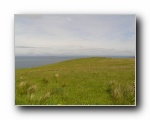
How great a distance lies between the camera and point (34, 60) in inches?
168

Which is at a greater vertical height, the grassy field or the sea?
the sea

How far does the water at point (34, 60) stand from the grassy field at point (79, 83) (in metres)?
0.04

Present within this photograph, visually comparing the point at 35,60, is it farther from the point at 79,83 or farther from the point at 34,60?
the point at 79,83

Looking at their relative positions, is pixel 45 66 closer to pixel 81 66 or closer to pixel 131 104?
pixel 81 66

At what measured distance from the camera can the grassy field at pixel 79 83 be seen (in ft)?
13.9

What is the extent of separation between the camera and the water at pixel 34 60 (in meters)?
4.23

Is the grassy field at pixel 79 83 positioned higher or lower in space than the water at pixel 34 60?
lower

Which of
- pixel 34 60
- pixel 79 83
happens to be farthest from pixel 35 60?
pixel 79 83

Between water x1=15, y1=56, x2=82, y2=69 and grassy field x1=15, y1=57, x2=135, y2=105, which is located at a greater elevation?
water x1=15, y1=56, x2=82, y2=69

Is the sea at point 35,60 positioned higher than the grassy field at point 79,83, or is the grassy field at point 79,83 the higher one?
the sea at point 35,60

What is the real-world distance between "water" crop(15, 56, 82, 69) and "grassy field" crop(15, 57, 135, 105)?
0.13 feet

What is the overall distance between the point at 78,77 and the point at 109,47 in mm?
413

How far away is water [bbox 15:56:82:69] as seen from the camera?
4.23 meters

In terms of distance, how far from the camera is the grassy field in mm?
4246
